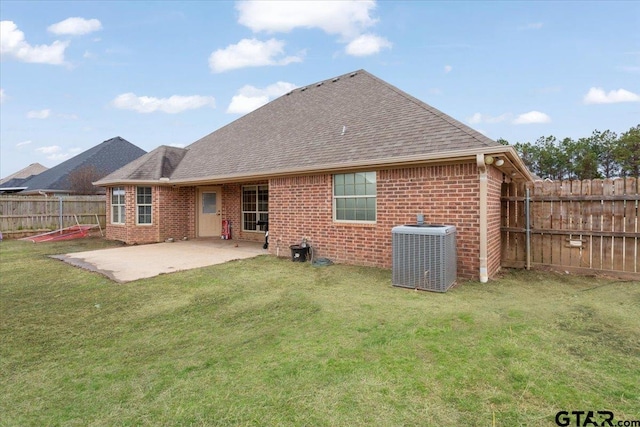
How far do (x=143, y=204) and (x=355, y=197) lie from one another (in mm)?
9300

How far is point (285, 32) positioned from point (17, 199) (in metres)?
13.8

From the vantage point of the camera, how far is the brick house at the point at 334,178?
6293 millimetres

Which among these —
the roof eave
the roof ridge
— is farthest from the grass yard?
the roof ridge

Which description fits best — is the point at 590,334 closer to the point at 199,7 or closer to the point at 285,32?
the point at 199,7

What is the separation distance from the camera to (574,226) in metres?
6.63

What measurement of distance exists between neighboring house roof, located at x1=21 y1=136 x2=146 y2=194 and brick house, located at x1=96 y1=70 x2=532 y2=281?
1599 centimetres

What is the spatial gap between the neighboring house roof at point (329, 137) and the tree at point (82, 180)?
1459 centimetres

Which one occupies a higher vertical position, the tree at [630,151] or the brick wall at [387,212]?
the tree at [630,151]

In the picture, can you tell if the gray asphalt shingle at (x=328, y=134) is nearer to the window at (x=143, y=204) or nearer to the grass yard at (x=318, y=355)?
the window at (x=143, y=204)

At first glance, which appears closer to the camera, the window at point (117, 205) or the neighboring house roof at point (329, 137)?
the neighboring house roof at point (329, 137)

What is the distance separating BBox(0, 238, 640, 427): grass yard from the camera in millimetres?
2326

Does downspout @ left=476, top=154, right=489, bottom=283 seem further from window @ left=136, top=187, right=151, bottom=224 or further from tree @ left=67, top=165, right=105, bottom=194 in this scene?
tree @ left=67, top=165, right=105, bottom=194

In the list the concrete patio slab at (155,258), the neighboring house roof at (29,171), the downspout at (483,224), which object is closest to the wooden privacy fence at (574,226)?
the downspout at (483,224)

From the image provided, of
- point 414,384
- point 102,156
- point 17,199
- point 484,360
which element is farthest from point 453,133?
point 102,156
